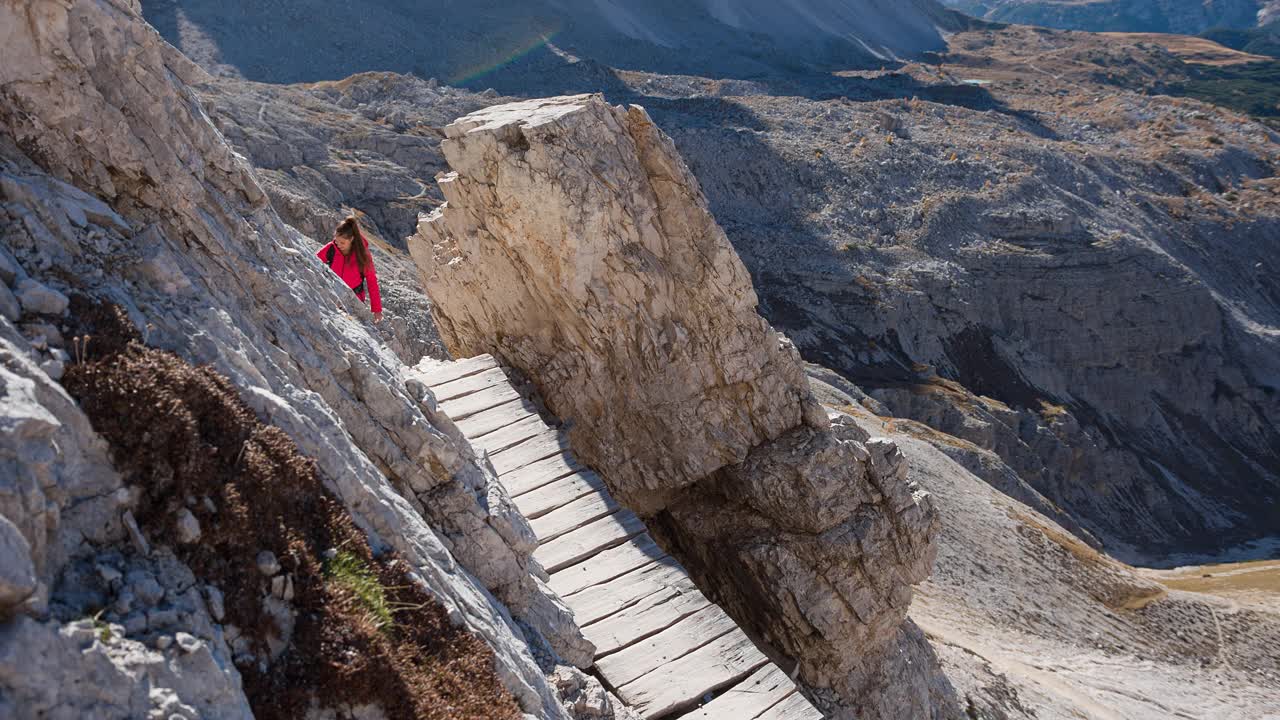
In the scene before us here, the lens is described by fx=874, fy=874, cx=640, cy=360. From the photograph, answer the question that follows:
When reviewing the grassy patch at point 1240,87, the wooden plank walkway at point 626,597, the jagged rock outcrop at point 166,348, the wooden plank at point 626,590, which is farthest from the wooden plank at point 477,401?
the grassy patch at point 1240,87

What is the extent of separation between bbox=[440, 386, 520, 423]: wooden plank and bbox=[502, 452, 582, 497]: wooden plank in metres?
0.93

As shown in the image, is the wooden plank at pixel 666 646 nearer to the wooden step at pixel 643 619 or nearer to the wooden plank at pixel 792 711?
the wooden step at pixel 643 619

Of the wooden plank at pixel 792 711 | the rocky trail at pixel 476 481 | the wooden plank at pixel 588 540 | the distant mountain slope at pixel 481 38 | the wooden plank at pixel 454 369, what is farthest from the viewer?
the distant mountain slope at pixel 481 38

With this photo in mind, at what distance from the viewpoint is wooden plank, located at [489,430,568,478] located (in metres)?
7.64

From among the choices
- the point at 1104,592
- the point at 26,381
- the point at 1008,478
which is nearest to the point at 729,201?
the point at 1008,478

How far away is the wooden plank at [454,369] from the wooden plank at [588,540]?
237cm

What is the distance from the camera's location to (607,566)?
22.4 feet

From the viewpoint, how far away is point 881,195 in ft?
165

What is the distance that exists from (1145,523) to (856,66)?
7765 cm

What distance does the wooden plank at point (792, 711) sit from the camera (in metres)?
6.10

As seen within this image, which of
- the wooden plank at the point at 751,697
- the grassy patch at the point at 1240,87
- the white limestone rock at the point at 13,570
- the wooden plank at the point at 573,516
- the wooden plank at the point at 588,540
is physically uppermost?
the white limestone rock at the point at 13,570

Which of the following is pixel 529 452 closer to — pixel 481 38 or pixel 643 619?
pixel 643 619

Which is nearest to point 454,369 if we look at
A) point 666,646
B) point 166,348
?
point 666,646

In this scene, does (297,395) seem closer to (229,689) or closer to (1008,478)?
(229,689)
